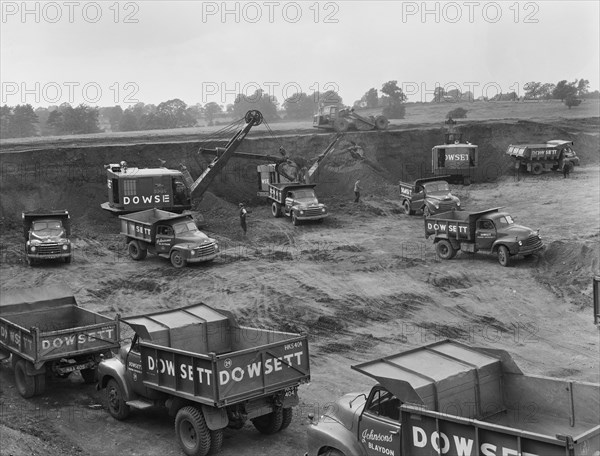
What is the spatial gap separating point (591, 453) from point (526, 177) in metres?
36.2

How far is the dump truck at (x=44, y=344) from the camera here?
14859mm

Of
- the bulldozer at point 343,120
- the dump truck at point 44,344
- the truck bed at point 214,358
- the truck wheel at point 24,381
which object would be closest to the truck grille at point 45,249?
the dump truck at point 44,344

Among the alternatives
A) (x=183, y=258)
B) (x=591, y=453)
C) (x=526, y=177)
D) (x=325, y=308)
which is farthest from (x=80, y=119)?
(x=591, y=453)

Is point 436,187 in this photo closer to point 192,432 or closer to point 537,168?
point 537,168

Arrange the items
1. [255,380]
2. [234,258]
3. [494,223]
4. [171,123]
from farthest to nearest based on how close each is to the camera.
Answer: [171,123] < [234,258] < [494,223] < [255,380]

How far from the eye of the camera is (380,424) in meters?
9.52

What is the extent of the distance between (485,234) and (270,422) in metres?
15.4

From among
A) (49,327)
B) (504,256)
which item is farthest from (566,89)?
(49,327)

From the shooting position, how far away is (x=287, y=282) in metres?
24.5

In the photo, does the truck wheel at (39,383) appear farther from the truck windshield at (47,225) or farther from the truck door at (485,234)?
the truck door at (485,234)

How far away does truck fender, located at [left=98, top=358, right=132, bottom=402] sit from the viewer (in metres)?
13.5

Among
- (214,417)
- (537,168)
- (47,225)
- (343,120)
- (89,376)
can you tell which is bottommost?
(89,376)

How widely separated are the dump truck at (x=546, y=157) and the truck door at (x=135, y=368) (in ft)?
110

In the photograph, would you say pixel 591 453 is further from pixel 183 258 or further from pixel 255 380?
pixel 183 258
